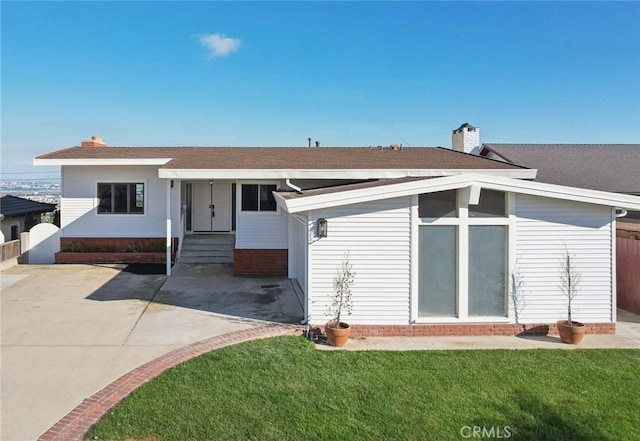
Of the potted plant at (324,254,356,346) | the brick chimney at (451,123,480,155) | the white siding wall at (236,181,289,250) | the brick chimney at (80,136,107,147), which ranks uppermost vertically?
the brick chimney at (451,123,480,155)

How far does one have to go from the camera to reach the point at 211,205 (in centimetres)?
1516

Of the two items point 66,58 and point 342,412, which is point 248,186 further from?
point 66,58

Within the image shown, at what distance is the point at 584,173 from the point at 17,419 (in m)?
18.7

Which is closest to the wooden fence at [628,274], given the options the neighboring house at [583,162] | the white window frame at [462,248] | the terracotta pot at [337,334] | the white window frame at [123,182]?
the neighboring house at [583,162]

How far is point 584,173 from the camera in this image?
16203 millimetres

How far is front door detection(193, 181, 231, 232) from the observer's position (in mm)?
15117

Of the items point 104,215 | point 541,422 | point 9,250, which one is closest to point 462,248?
point 541,422

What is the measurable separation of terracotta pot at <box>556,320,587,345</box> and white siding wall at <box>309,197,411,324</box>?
2608mm

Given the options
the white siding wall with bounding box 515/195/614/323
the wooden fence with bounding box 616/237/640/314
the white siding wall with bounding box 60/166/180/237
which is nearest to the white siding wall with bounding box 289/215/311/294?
the white siding wall with bounding box 60/166/180/237

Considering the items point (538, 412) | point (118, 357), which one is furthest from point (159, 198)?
point (538, 412)

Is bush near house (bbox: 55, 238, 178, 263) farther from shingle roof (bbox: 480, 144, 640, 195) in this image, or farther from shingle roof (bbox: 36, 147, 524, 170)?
shingle roof (bbox: 480, 144, 640, 195)

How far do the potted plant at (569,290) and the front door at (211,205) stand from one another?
11.2 metres

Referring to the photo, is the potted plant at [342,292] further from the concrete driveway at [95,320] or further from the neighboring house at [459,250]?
the concrete driveway at [95,320]

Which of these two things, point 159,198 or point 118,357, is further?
point 159,198
